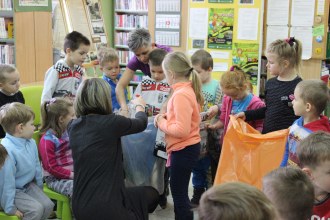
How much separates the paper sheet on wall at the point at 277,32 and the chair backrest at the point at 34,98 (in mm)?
3431

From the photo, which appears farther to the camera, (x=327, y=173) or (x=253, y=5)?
(x=253, y=5)

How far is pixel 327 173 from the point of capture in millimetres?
1796

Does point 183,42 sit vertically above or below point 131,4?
below

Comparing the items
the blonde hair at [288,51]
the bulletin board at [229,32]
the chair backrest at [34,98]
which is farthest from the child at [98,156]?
the bulletin board at [229,32]

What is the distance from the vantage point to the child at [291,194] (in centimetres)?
146

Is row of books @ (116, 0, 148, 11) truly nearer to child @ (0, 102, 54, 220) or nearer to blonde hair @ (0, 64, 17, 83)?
blonde hair @ (0, 64, 17, 83)

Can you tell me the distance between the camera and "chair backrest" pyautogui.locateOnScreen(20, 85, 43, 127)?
3.36 metres

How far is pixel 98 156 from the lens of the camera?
223 centimetres

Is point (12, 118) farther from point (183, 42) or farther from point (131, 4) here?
point (131, 4)

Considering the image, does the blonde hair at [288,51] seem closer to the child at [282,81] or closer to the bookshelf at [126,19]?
the child at [282,81]

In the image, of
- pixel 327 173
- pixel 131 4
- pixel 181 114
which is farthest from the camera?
pixel 131 4

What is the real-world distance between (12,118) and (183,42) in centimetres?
438

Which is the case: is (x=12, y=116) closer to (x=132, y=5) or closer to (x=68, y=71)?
(x=68, y=71)

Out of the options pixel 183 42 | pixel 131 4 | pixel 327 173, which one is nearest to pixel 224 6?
pixel 183 42
